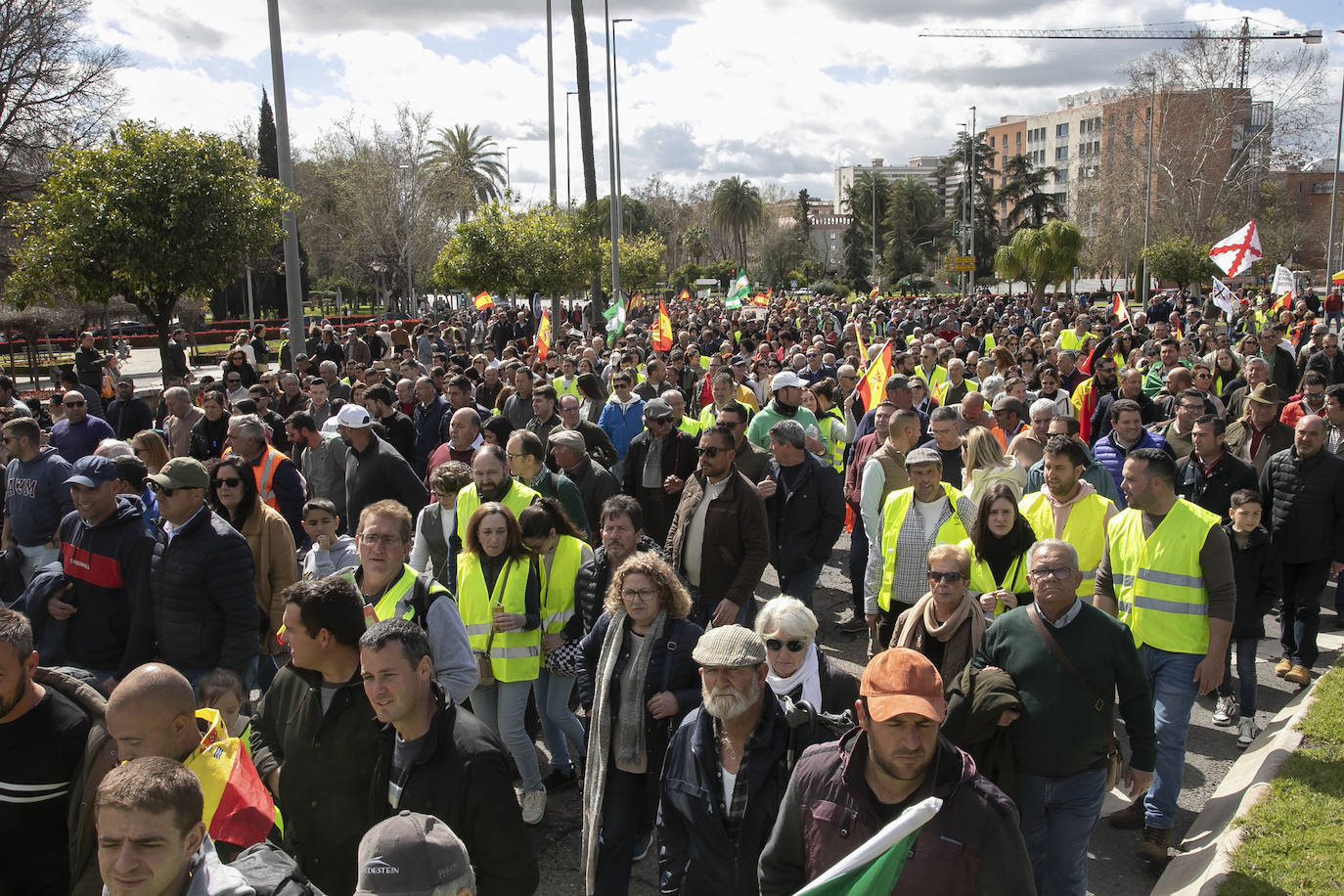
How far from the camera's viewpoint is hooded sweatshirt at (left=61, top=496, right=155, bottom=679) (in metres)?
5.01

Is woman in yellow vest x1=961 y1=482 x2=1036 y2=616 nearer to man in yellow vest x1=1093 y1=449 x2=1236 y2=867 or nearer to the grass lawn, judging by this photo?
man in yellow vest x1=1093 y1=449 x2=1236 y2=867

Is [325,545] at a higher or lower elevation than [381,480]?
lower

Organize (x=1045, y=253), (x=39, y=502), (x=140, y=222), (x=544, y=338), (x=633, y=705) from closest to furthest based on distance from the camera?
(x=633, y=705) → (x=39, y=502) → (x=140, y=222) → (x=544, y=338) → (x=1045, y=253)

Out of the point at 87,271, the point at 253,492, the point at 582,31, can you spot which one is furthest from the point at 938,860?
the point at 582,31

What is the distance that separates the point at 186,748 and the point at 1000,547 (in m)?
3.75

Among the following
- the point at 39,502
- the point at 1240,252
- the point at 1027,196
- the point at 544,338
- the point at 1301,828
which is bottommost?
the point at 1301,828

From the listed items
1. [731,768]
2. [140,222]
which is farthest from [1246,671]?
[140,222]

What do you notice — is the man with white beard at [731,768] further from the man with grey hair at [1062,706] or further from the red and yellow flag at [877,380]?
the red and yellow flag at [877,380]

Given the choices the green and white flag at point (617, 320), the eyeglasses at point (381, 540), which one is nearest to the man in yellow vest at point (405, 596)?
the eyeglasses at point (381, 540)

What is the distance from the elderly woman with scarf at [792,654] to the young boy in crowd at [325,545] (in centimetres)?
262

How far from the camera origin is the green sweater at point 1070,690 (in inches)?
155

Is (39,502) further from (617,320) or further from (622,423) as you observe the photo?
(617,320)

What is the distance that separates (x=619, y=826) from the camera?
421cm

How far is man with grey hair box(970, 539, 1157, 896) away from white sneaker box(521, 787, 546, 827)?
7.95 ft
